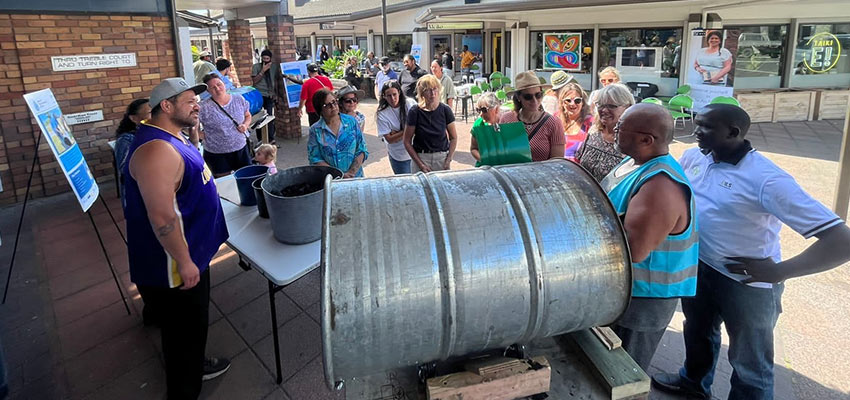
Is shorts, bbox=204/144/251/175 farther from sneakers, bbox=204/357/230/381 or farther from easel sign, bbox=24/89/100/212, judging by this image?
sneakers, bbox=204/357/230/381

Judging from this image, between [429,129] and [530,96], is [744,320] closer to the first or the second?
[530,96]

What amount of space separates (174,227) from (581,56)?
Answer: 1264cm

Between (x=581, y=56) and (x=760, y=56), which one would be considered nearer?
(x=760, y=56)

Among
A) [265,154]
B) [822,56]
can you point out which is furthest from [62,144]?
[822,56]

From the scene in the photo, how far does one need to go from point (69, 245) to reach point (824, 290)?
267 inches

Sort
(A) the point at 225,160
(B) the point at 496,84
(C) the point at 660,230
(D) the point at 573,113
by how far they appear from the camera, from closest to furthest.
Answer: (C) the point at 660,230 < (D) the point at 573,113 < (A) the point at 225,160 < (B) the point at 496,84

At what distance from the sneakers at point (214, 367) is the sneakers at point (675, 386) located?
8.40ft

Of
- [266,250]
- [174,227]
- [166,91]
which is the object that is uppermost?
[166,91]

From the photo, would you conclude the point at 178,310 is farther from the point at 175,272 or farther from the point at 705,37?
the point at 705,37

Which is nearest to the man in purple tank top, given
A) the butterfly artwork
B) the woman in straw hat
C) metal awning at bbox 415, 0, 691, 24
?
the woman in straw hat

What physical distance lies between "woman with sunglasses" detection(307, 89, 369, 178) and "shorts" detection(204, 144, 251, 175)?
1660 mm

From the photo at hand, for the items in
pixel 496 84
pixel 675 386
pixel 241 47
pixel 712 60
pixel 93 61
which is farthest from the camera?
pixel 496 84

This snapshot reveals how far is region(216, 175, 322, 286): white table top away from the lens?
8.10 ft

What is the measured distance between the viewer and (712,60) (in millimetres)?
10359
